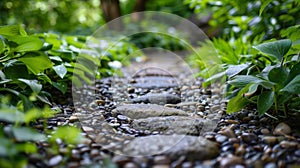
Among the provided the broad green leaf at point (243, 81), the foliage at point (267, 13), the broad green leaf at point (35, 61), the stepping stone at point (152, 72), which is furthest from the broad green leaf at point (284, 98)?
the stepping stone at point (152, 72)

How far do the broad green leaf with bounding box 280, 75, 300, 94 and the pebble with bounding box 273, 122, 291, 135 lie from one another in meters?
0.13

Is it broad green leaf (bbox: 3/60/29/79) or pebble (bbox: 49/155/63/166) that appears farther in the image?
broad green leaf (bbox: 3/60/29/79)

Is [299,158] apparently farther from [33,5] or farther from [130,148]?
[33,5]

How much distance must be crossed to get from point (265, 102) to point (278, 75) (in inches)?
4.3

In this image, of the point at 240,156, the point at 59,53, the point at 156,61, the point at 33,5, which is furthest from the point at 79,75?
the point at 33,5

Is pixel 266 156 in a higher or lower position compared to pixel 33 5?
lower

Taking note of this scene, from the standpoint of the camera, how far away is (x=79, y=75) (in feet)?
6.07

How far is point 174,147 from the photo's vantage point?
0.99 m

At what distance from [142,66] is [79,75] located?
1.19 metres

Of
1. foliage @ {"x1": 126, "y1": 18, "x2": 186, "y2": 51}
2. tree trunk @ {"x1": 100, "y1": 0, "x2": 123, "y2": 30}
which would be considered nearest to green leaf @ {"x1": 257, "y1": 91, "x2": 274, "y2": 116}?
foliage @ {"x1": 126, "y1": 18, "x2": 186, "y2": 51}

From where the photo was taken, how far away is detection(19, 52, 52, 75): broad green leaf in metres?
1.31

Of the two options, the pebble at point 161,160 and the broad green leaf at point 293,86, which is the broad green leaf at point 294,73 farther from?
the pebble at point 161,160

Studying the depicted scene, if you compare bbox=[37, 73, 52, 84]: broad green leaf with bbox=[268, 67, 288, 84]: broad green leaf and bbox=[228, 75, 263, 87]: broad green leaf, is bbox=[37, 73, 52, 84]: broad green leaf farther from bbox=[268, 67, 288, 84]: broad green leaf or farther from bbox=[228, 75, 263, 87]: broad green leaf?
bbox=[268, 67, 288, 84]: broad green leaf

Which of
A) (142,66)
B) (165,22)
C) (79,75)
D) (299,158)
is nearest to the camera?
(299,158)
